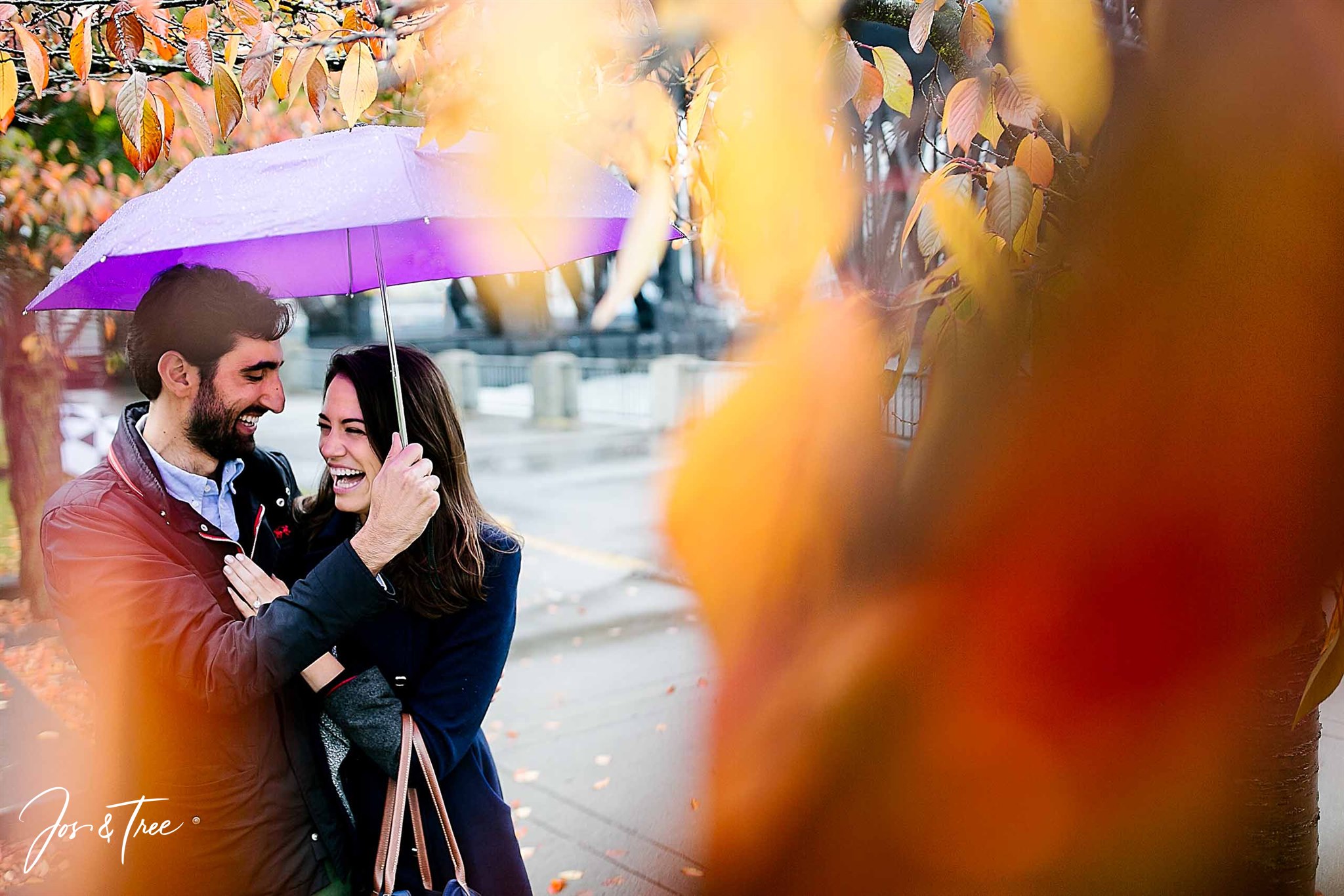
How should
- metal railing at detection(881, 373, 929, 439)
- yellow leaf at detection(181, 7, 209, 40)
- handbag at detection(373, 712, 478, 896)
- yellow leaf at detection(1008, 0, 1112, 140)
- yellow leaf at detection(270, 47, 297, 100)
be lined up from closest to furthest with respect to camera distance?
yellow leaf at detection(1008, 0, 1112, 140) → handbag at detection(373, 712, 478, 896) → yellow leaf at detection(270, 47, 297, 100) → yellow leaf at detection(181, 7, 209, 40) → metal railing at detection(881, 373, 929, 439)

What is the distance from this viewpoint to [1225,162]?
216cm

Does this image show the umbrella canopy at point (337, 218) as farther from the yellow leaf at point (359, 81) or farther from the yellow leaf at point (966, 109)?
the yellow leaf at point (966, 109)

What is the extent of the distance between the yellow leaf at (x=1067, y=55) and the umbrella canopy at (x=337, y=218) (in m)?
0.94

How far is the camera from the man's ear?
2.34 metres

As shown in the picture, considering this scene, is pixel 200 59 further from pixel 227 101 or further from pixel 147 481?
pixel 147 481

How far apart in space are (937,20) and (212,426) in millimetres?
1815

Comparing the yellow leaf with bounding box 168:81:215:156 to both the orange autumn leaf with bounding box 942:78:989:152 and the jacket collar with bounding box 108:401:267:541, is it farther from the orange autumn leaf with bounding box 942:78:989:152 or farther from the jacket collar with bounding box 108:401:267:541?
the orange autumn leaf with bounding box 942:78:989:152

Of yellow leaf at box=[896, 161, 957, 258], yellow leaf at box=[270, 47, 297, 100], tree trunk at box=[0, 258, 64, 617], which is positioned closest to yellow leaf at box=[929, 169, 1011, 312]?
yellow leaf at box=[896, 161, 957, 258]

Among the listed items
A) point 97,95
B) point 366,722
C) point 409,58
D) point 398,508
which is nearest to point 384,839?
point 366,722

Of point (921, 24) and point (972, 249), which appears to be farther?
point (972, 249)

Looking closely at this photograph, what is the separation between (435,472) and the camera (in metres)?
2.52

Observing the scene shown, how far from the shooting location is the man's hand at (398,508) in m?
2.13

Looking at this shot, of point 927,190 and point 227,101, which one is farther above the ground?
point 227,101

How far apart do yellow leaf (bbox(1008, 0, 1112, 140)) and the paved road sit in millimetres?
2048
